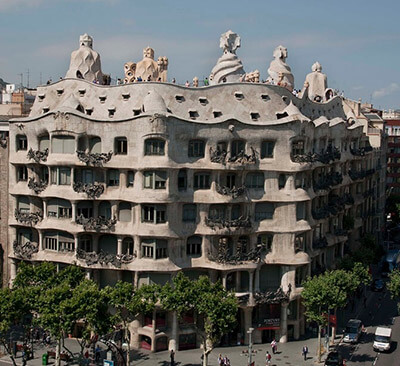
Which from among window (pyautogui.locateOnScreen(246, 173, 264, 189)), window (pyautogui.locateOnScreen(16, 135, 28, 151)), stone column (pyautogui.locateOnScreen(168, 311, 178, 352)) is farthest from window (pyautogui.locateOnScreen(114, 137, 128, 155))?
stone column (pyautogui.locateOnScreen(168, 311, 178, 352))

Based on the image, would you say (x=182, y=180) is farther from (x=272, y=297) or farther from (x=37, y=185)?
(x=37, y=185)

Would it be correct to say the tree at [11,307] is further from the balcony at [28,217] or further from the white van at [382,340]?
the white van at [382,340]

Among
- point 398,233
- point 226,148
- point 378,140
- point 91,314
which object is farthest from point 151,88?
point 398,233

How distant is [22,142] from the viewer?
79875mm

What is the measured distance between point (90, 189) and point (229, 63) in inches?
978

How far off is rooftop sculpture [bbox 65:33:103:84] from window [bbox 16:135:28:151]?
11.3 metres

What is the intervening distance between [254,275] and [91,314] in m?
21.9

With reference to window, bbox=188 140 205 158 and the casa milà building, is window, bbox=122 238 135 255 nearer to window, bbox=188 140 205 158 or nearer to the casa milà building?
the casa milà building

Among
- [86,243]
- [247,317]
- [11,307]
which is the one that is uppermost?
[86,243]

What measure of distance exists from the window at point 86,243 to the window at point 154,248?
23.7ft

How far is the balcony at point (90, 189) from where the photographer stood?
74.4m

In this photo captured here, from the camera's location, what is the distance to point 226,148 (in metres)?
74.9

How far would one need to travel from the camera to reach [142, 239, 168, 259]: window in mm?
72625

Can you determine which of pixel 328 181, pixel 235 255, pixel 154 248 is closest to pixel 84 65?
pixel 154 248
